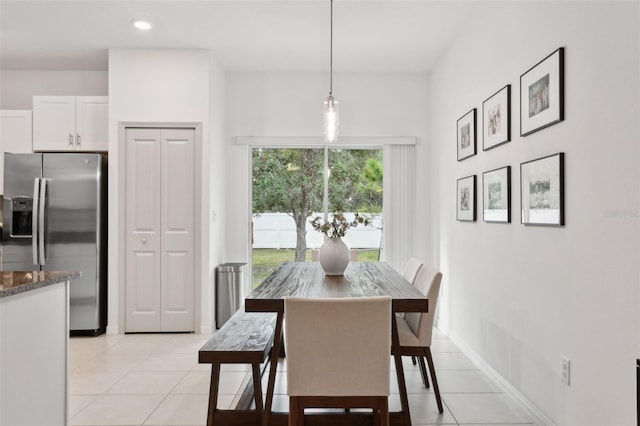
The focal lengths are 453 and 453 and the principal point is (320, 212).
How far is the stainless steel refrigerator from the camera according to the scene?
4219 mm

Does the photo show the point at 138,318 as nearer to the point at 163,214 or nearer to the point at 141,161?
the point at 163,214

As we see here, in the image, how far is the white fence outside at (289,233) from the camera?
5.29m

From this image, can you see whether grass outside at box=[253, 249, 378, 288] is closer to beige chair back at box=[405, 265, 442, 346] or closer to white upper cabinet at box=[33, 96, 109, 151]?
white upper cabinet at box=[33, 96, 109, 151]

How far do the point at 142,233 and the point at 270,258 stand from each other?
1.50m

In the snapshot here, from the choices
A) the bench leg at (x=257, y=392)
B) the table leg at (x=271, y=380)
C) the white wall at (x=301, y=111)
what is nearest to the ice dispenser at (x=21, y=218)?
the white wall at (x=301, y=111)

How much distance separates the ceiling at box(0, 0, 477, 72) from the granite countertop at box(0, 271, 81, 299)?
7.80 ft

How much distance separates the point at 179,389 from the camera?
305 cm

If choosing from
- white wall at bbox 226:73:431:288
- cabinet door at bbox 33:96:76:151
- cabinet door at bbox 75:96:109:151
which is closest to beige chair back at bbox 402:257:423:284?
white wall at bbox 226:73:431:288

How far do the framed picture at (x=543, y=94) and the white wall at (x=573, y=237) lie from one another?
5 cm

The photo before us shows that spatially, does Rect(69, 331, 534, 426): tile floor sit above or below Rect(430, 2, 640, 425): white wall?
below

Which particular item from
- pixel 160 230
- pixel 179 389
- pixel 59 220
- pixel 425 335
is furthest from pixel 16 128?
pixel 425 335

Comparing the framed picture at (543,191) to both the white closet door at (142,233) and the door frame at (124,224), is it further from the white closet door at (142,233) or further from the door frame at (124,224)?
the white closet door at (142,233)

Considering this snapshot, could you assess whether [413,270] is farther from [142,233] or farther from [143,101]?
[143,101]

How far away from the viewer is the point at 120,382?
3184 millimetres
